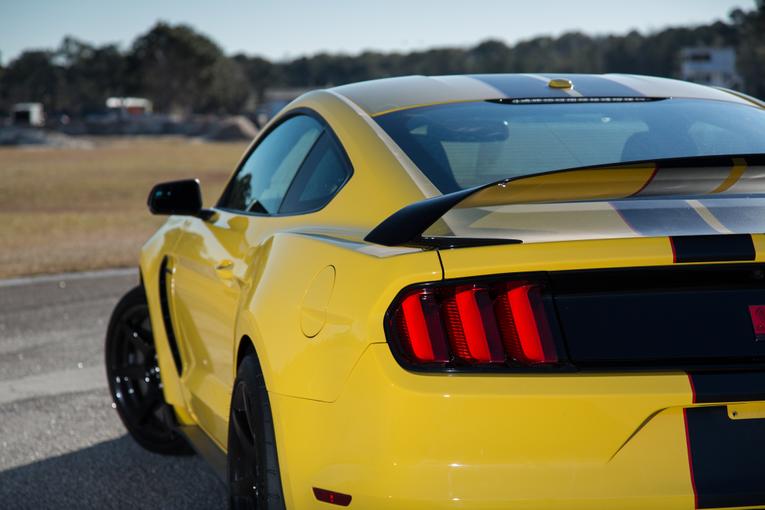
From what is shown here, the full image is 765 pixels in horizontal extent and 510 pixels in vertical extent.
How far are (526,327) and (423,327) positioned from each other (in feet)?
0.72

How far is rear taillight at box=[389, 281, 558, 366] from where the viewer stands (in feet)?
8.31

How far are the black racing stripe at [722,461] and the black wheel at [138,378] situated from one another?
291 centimetres

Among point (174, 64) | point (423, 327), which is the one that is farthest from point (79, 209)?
point (174, 64)

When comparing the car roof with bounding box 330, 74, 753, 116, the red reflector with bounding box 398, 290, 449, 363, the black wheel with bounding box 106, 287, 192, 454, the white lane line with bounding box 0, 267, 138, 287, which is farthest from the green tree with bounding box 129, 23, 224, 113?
the red reflector with bounding box 398, 290, 449, 363

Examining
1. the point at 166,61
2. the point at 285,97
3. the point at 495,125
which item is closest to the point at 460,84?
the point at 495,125

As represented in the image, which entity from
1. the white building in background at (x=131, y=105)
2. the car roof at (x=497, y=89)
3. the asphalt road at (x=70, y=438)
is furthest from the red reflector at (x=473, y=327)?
the white building in background at (x=131, y=105)

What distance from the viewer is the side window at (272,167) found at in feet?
13.1

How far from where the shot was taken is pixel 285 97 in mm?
177500

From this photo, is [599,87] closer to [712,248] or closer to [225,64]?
[712,248]

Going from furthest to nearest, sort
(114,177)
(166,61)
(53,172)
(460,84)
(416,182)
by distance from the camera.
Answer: (166,61)
(53,172)
(114,177)
(460,84)
(416,182)

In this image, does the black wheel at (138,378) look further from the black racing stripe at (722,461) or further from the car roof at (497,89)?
the black racing stripe at (722,461)

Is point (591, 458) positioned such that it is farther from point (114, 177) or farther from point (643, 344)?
point (114, 177)

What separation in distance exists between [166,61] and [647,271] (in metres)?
137

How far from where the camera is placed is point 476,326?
100 inches
